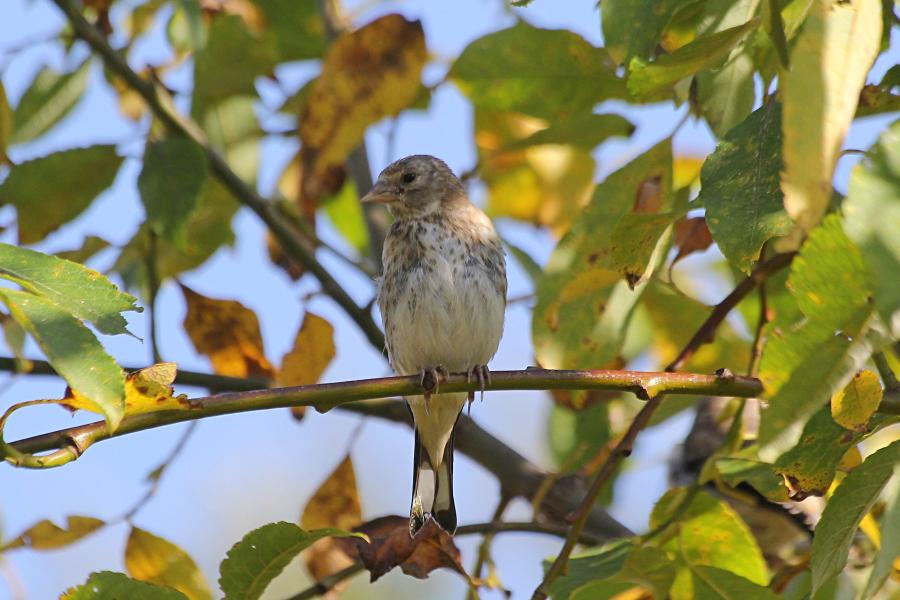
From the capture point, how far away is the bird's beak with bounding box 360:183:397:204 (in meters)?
4.93

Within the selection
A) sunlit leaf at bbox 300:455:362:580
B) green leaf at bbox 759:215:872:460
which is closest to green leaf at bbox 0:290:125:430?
green leaf at bbox 759:215:872:460

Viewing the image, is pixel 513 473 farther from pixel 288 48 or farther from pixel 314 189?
pixel 288 48

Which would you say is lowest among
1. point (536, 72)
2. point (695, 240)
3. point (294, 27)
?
point (695, 240)

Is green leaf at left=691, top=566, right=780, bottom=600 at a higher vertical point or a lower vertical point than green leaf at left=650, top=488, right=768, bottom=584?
lower

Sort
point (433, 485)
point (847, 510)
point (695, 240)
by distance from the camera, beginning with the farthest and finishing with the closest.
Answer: point (433, 485) < point (695, 240) < point (847, 510)

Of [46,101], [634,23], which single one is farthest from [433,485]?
[634,23]

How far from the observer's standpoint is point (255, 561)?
2.56 metres

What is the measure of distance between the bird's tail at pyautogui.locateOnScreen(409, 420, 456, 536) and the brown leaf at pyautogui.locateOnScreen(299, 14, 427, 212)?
1143mm

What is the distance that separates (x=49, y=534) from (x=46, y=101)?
6.00ft

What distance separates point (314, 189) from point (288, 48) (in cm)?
102

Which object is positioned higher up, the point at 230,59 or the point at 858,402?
the point at 230,59

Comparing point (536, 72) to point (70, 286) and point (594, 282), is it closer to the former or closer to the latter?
point (594, 282)

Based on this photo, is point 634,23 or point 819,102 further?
point 634,23

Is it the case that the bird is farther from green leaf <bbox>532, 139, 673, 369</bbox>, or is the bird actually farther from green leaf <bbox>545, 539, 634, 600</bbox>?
green leaf <bbox>545, 539, 634, 600</bbox>
